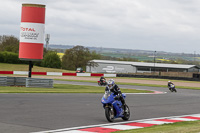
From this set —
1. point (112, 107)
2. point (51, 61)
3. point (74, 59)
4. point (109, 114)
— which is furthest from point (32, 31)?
point (74, 59)

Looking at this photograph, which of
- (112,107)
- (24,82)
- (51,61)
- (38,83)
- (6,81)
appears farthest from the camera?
(51,61)

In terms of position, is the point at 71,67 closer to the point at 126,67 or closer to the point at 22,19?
the point at 126,67

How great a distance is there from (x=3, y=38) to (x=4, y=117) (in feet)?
404

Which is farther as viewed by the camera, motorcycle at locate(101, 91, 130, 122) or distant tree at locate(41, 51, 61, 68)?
distant tree at locate(41, 51, 61, 68)

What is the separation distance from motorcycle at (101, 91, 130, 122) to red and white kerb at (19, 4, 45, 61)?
19.6 meters

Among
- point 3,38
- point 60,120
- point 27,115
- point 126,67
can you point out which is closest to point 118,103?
point 60,120

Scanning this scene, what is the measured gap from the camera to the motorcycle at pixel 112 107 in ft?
41.2

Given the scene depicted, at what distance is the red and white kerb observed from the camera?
31109 millimetres

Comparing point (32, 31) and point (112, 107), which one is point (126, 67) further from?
point (112, 107)

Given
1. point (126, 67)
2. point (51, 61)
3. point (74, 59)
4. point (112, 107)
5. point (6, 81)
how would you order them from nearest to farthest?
point (112, 107), point (6, 81), point (51, 61), point (126, 67), point (74, 59)

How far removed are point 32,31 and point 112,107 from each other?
788 inches

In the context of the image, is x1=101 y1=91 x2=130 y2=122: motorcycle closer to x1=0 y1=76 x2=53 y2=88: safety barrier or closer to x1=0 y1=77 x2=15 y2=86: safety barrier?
x1=0 y1=76 x2=53 y2=88: safety barrier

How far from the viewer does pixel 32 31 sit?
31406 millimetres

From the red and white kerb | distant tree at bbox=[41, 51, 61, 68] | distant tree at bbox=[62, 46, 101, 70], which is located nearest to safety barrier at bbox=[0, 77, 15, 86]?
the red and white kerb
